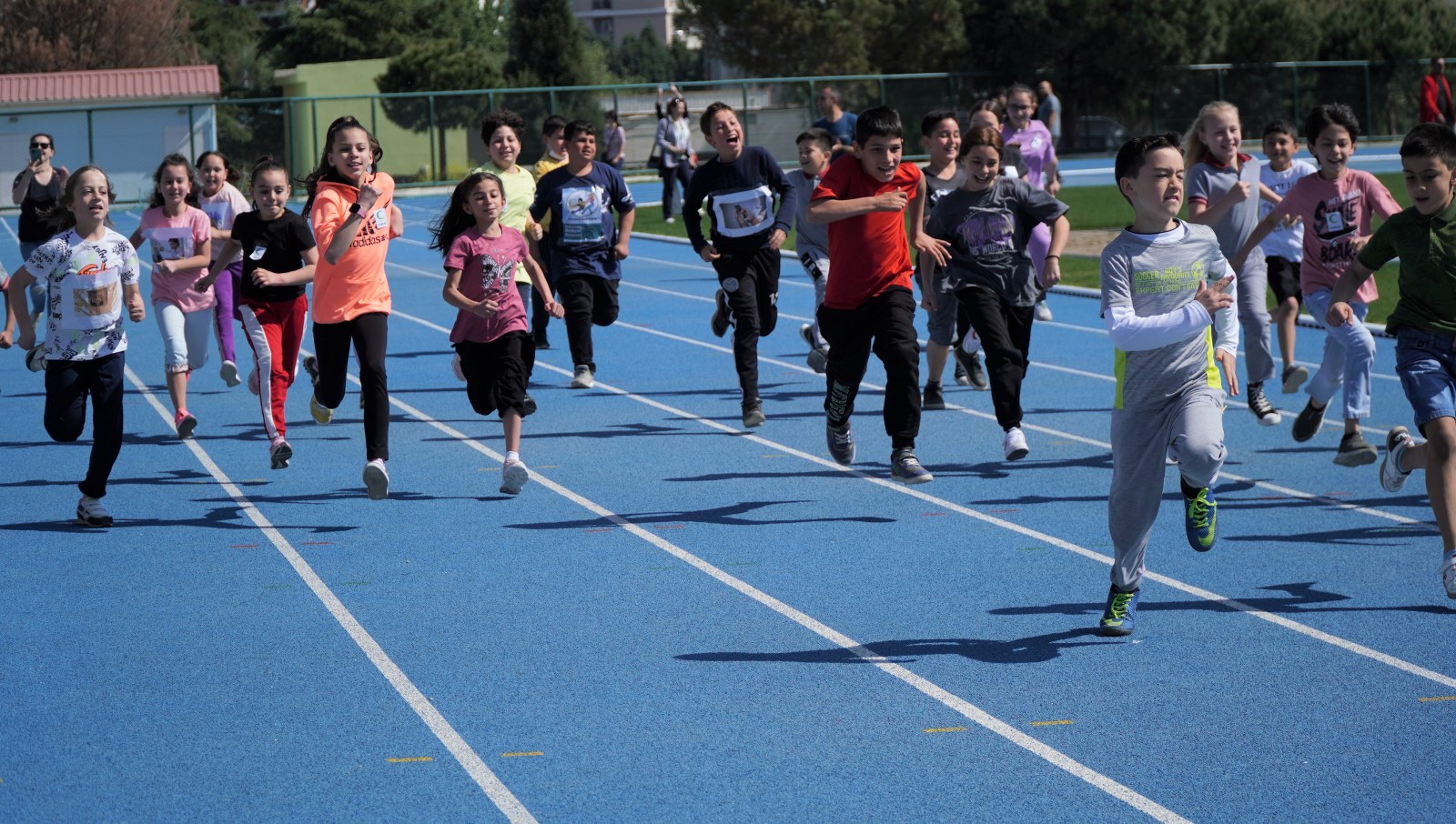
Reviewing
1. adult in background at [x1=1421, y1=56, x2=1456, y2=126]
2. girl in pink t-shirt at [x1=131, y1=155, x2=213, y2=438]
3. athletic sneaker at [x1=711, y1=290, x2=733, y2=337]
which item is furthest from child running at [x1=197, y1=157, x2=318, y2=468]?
adult in background at [x1=1421, y1=56, x2=1456, y2=126]

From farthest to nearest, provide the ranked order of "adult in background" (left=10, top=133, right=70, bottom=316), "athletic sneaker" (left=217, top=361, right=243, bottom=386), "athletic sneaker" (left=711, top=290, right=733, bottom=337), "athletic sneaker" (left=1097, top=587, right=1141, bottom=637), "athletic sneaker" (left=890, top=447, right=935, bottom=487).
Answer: "adult in background" (left=10, top=133, right=70, bottom=316)
"athletic sneaker" (left=217, top=361, right=243, bottom=386)
"athletic sneaker" (left=711, top=290, right=733, bottom=337)
"athletic sneaker" (left=890, top=447, right=935, bottom=487)
"athletic sneaker" (left=1097, top=587, right=1141, bottom=637)

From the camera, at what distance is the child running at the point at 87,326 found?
841 cm

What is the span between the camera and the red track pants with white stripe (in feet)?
31.6

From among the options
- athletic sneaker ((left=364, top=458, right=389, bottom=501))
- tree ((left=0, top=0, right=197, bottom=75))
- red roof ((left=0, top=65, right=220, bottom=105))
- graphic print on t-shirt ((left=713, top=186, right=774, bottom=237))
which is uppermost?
tree ((left=0, top=0, right=197, bottom=75))

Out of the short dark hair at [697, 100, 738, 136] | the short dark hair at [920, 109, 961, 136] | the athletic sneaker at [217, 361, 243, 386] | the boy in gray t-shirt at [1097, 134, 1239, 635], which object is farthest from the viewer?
the athletic sneaker at [217, 361, 243, 386]

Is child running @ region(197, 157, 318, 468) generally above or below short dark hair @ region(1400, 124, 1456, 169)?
below

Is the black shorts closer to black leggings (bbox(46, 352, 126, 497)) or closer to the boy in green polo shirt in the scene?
the boy in green polo shirt

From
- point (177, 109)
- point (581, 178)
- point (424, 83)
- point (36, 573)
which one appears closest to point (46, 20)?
point (424, 83)

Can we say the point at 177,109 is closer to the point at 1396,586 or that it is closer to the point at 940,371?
the point at 940,371

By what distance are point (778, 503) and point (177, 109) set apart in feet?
121

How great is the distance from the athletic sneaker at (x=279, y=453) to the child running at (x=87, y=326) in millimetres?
967

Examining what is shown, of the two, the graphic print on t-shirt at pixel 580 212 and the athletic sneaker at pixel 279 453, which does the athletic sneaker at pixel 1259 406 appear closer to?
the graphic print on t-shirt at pixel 580 212

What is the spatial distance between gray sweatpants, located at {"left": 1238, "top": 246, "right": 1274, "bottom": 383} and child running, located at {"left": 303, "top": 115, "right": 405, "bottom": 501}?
5.09m

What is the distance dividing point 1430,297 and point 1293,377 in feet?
13.8
